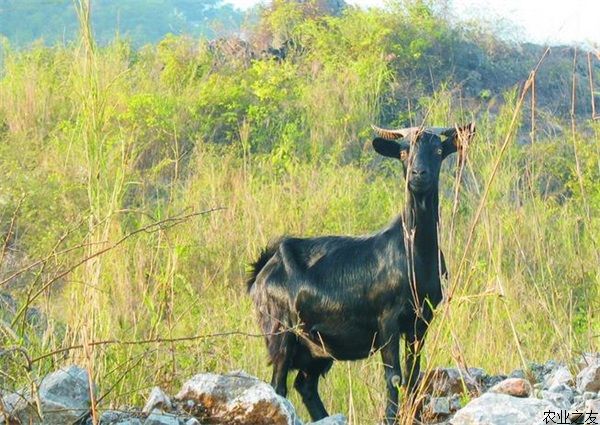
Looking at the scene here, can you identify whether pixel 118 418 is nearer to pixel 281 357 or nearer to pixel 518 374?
pixel 518 374

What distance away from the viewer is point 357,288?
798cm

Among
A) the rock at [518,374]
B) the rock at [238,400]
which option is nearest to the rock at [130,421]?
the rock at [238,400]

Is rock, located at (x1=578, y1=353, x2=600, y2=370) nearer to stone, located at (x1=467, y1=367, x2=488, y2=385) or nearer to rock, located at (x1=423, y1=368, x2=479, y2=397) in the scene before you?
stone, located at (x1=467, y1=367, x2=488, y2=385)

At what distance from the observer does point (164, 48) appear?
2023 centimetres

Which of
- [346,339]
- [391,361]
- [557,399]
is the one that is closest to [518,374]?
[391,361]

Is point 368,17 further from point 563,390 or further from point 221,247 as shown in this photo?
point 563,390

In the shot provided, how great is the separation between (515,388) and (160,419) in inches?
76.5

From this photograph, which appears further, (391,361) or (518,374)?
(391,361)

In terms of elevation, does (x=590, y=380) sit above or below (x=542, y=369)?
above

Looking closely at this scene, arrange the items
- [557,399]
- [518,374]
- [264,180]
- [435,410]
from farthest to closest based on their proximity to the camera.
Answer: [264,180] → [518,374] → [435,410] → [557,399]

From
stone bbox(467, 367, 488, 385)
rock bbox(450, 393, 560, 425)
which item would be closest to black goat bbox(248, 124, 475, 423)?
stone bbox(467, 367, 488, 385)

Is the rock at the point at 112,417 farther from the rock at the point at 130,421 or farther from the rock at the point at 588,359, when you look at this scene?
the rock at the point at 588,359

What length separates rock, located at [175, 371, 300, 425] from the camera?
17.3 feet

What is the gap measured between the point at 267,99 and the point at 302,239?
961cm
